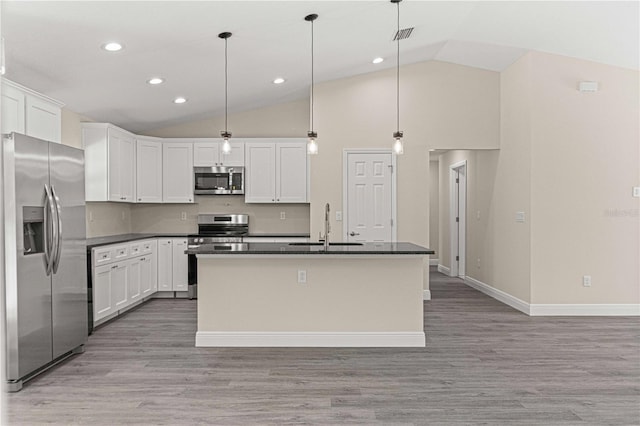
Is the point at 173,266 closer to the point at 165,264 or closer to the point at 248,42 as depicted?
the point at 165,264

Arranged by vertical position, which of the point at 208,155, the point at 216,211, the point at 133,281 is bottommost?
the point at 133,281

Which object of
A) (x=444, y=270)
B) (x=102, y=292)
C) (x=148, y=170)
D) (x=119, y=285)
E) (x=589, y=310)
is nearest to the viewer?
(x=102, y=292)

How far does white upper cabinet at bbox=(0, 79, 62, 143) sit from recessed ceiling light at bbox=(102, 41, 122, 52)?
2.60ft

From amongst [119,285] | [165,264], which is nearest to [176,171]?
[165,264]

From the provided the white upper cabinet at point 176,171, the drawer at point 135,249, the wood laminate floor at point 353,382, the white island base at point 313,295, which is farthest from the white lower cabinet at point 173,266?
the white island base at point 313,295

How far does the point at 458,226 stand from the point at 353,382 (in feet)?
19.9

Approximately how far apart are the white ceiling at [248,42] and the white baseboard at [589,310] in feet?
9.39

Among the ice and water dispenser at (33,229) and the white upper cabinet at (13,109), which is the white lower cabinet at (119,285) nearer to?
the ice and water dispenser at (33,229)

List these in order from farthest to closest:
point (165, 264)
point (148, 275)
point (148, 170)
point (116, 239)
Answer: point (148, 170) < point (165, 264) < point (148, 275) < point (116, 239)

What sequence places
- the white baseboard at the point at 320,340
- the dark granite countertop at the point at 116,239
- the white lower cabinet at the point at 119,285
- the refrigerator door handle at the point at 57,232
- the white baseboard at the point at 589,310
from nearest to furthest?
the refrigerator door handle at the point at 57,232, the white baseboard at the point at 320,340, the dark granite countertop at the point at 116,239, the white lower cabinet at the point at 119,285, the white baseboard at the point at 589,310

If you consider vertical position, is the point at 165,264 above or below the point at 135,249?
below

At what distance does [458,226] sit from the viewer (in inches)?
357

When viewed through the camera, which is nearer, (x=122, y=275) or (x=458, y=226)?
(x=122, y=275)

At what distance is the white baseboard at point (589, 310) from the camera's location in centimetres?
575
